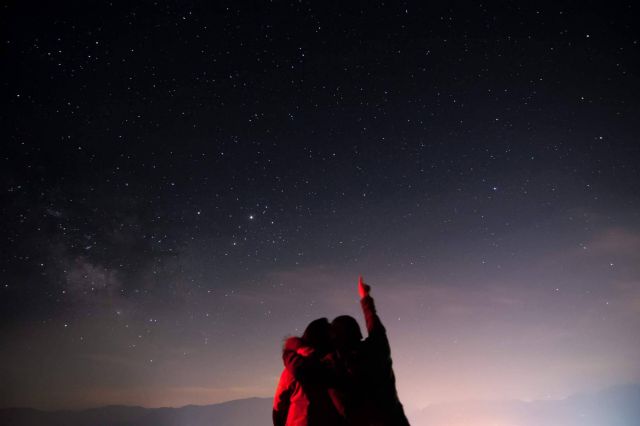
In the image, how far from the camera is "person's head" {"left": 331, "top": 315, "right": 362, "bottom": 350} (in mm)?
2633

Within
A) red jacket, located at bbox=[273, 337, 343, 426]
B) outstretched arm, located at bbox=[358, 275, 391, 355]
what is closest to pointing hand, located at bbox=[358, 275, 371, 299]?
outstretched arm, located at bbox=[358, 275, 391, 355]

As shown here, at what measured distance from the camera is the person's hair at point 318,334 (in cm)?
274

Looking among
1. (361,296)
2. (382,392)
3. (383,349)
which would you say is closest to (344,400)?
(382,392)

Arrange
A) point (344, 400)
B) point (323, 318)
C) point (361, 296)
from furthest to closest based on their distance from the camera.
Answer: point (361, 296) < point (323, 318) < point (344, 400)

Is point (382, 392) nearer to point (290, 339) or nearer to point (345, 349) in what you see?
point (345, 349)

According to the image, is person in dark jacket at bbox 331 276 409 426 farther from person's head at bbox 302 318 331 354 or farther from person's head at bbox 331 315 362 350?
person's head at bbox 302 318 331 354

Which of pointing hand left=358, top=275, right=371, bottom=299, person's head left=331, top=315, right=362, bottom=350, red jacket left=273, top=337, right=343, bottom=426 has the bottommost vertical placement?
red jacket left=273, top=337, right=343, bottom=426

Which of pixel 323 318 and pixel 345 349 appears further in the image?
pixel 323 318

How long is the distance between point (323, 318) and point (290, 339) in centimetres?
30

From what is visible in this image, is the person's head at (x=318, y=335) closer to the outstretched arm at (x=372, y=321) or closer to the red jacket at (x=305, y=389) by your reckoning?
the red jacket at (x=305, y=389)

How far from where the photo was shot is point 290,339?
275 centimetres

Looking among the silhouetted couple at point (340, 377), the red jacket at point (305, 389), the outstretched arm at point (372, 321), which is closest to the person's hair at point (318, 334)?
the silhouetted couple at point (340, 377)

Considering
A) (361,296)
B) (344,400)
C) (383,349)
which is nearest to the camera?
(344,400)

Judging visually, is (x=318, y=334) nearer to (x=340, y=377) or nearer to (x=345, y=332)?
(x=345, y=332)
